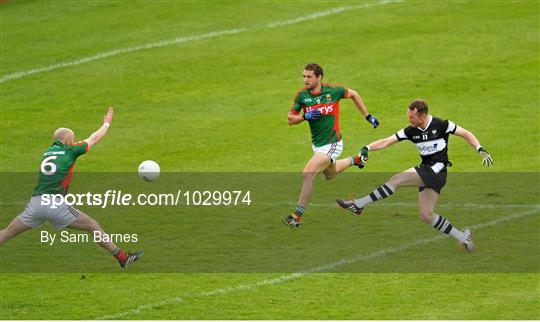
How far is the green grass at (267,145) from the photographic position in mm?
19297

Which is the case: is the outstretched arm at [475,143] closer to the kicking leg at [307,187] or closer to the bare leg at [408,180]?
the bare leg at [408,180]

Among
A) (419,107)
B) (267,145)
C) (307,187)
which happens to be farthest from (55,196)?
(267,145)

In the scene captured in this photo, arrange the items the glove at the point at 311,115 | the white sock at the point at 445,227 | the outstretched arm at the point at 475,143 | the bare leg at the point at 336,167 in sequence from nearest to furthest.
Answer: the outstretched arm at the point at 475,143 → the white sock at the point at 445,227 → the glove at the point at 311,115 → the bare leg at the point at 336,167

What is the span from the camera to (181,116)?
31344mm

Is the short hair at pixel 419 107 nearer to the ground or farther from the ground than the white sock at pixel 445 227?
farther from the ground

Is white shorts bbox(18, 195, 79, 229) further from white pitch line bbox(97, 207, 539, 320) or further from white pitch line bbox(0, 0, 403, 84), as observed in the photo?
white pitch line bbox(0, 0, 403, 84)

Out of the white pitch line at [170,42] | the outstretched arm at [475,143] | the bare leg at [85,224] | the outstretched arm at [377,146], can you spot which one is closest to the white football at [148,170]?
the bare leg at [85,224]

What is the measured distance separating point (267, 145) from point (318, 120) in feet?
26.2

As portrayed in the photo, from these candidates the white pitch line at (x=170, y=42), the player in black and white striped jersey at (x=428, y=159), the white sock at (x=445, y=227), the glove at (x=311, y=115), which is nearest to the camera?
the player in black and white striped jersey at (x=428, y=159)

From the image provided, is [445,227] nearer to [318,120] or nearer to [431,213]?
[431,213]

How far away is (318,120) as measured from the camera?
70.5 ft

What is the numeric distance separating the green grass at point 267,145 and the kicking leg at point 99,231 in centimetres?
46

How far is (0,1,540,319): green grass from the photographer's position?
63.3ft

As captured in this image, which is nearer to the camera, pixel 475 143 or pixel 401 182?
pixel 475 143
